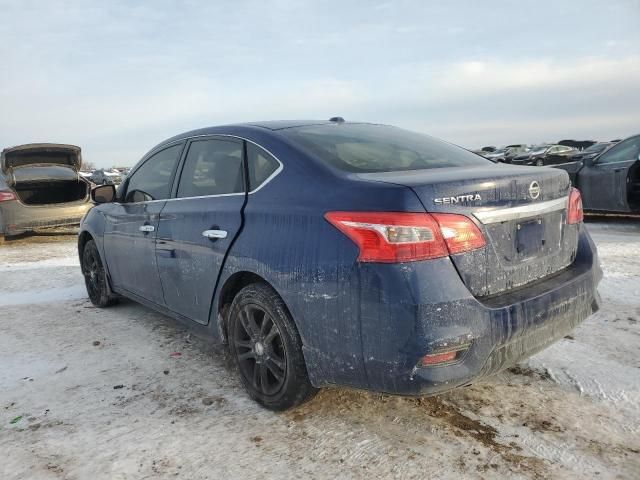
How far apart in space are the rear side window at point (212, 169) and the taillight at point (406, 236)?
3.28ft

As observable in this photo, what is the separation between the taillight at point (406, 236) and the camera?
6.73ft

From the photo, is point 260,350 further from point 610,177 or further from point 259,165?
point 610,177

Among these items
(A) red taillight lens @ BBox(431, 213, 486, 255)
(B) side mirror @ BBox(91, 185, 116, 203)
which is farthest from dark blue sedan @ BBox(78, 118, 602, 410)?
(B) side mirror @ BBox(91, 185, 116, 203)

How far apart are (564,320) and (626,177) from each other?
6310mm

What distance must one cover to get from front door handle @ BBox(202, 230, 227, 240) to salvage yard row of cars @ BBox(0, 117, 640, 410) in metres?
0.02

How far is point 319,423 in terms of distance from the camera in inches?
101

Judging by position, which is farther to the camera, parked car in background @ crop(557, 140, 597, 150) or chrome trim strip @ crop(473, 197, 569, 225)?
parked car in background @ crop(557, 140, 597, 150)

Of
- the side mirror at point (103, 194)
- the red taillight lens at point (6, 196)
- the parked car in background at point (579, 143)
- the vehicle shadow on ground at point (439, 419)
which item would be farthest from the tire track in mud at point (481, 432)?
the parked car in background at point (579, 143)

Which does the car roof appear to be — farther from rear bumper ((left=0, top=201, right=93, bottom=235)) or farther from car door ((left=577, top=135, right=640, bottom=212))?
rear bumper ((left=0, top=201, right=93, bottom=235))

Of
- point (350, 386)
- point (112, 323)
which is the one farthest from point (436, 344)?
point (112, 323)

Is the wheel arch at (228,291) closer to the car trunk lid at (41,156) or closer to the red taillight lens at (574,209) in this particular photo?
the red taillight lens at (574,209)

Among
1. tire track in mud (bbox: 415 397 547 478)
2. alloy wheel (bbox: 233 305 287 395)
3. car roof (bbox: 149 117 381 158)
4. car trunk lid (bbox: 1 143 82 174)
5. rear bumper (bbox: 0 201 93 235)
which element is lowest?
tire track in mud (bbox: 415 397 547 478)

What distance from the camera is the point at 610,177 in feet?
26.1

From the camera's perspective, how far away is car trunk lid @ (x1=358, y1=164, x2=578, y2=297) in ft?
7.06
